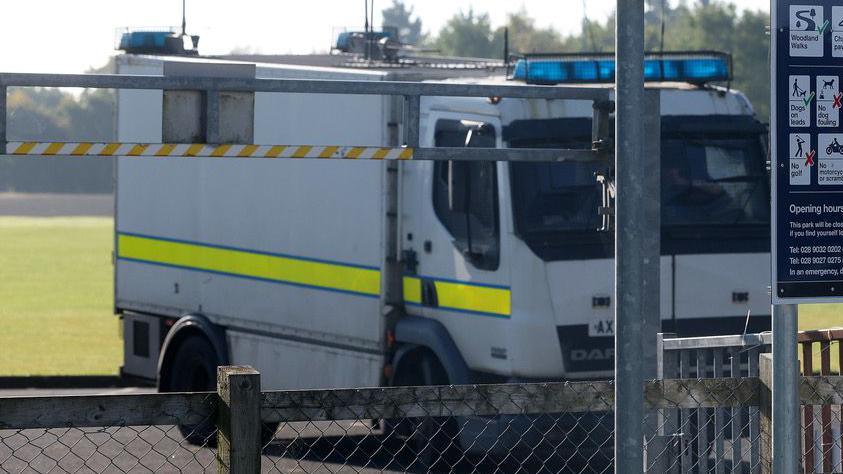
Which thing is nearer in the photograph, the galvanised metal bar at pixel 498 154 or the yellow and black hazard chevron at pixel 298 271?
the galvanised metal bar at pixel 498 154

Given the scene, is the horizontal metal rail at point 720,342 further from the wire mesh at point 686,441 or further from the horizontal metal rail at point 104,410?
the horizontal metal rail at point 104,410

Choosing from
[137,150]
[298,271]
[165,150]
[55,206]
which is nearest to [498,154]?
[165,150]

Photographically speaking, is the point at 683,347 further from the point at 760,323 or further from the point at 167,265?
the point at 167,265

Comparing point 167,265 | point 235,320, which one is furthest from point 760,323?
point 167,265

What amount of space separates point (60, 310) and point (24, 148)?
19590 millimetres

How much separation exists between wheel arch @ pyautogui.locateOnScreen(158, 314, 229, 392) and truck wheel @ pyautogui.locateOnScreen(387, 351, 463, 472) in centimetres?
184

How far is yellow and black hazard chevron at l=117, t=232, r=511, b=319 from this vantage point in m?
8.87

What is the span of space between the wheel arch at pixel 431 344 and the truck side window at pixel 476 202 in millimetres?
536

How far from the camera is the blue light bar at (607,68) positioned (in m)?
9.38

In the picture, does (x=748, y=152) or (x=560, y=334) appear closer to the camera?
(x=560, y=334)

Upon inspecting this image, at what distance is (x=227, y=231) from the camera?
34.9 feet

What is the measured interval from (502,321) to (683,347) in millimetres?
2327

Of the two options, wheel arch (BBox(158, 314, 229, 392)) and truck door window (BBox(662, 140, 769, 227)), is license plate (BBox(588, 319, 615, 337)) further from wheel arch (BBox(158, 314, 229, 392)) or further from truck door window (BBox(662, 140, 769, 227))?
wheel arch (BBox(158, 314, 229, 392))

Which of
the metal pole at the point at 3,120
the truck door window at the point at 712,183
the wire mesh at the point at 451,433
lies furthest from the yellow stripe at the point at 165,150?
the truck door window at the point at 712,183
